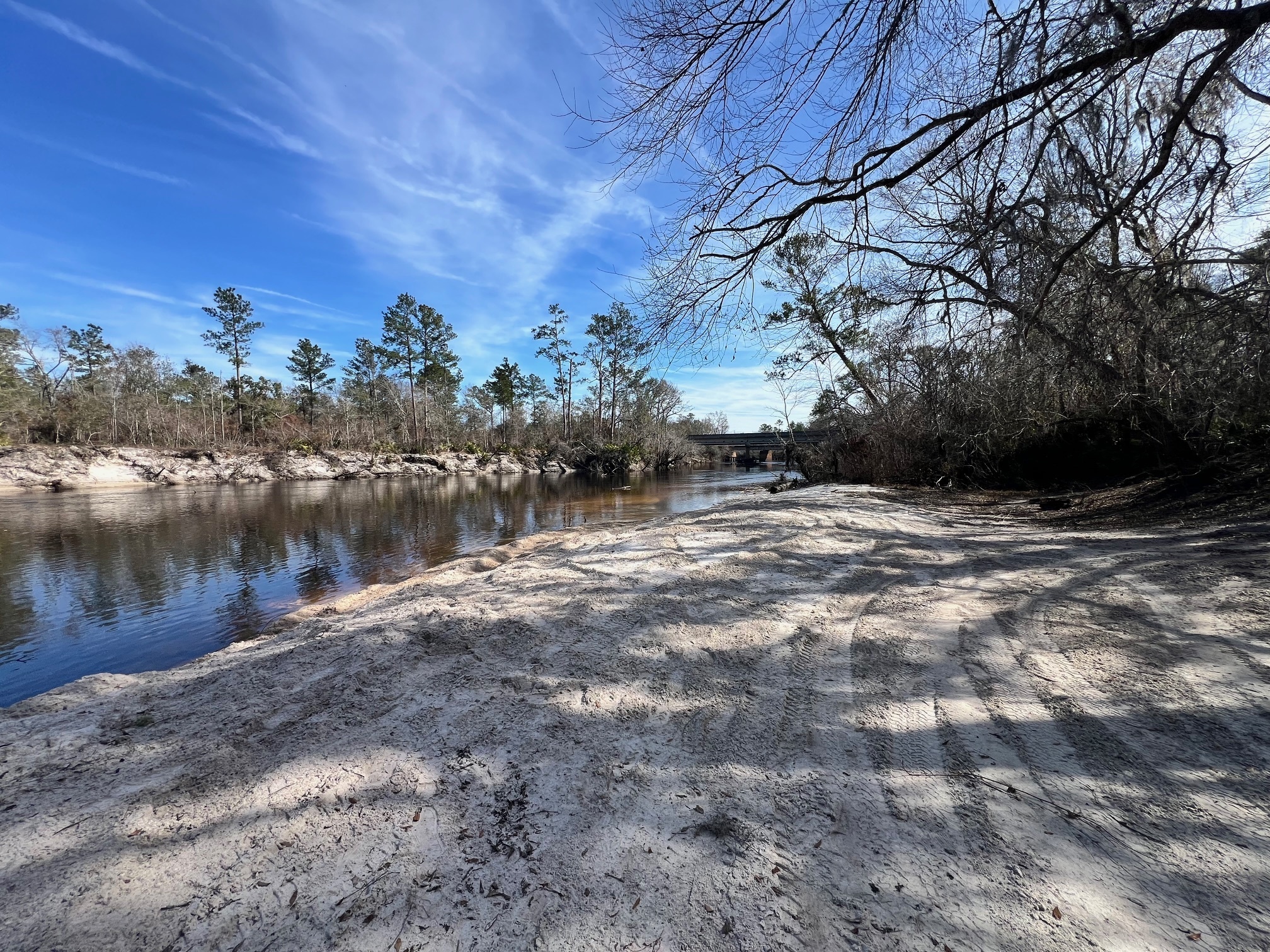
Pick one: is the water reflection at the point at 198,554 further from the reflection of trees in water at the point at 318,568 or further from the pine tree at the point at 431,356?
the pine tree at the point at 431,356

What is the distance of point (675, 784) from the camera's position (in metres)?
1.71

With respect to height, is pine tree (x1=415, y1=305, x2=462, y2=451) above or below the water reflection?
above

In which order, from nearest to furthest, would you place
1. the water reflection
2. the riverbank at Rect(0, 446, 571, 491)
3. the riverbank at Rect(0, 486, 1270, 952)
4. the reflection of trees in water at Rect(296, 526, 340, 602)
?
the riverbank at Rect(0, 486, 1270, 952)
the water reflection
the reflection of trees in water at Rect(296, 526, 340, 602)
the riverbank at Rect(0, 446, 571, 491)

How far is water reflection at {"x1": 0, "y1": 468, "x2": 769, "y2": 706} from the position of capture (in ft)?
18.2

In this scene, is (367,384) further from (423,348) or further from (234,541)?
(234,541)

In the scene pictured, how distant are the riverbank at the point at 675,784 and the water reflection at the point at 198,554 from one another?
3.57 m

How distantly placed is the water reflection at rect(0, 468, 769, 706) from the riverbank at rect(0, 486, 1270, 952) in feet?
11.7

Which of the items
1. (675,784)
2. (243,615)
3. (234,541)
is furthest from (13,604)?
(675,784)

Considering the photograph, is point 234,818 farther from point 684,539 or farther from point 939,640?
point 684,539

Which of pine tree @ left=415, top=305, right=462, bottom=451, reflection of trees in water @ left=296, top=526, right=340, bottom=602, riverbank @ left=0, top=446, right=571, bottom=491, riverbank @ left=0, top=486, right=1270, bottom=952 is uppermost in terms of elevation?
pine tree @ left=415, top=305, right=462, bottom=451

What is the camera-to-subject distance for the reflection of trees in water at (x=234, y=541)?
7.10 meters

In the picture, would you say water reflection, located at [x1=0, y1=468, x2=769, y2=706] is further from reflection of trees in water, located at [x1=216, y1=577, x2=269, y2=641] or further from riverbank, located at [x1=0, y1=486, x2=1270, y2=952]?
riverbank, located at [x1=0, y1=486, x2=1270, y2=952]

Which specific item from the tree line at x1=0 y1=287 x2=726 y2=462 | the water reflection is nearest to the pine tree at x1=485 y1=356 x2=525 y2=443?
the tree line at x1=0 y1=287 x2=726 y2=462

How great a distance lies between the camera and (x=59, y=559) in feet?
30.9
